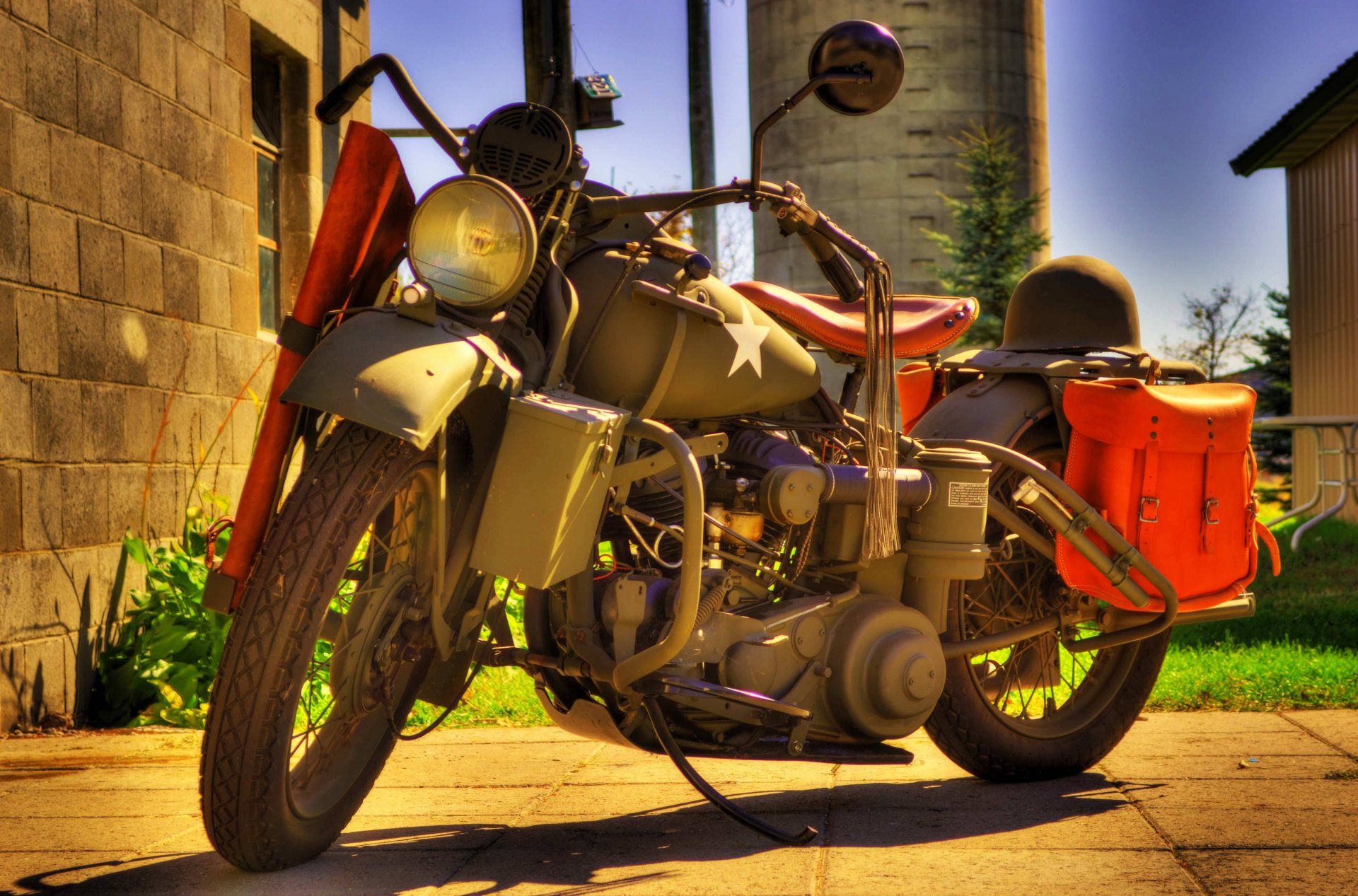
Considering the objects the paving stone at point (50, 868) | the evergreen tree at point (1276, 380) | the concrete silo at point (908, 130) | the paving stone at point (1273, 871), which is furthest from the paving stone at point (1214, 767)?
the evergreen tree at point (1276, 380)

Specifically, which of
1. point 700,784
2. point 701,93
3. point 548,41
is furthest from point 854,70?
point 701,93

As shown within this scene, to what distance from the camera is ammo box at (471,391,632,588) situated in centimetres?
244

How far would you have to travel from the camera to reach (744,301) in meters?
2.94

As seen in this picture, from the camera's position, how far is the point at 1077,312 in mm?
3840

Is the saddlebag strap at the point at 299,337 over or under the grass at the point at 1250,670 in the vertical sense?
over

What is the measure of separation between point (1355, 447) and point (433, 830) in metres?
8.99

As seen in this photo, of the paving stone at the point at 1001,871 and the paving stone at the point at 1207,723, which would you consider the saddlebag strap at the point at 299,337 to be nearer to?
the paving stone at the point at 1001,871

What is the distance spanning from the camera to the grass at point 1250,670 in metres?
4.55

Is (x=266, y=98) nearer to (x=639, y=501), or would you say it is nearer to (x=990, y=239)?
(x=639, y=501)

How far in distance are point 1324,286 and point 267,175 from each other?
1224cm

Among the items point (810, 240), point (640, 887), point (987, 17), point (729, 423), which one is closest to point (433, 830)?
point (640, 887)

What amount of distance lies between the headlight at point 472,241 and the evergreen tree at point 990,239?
607 inches

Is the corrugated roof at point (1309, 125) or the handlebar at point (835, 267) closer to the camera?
the handlebar at point (835, 267)

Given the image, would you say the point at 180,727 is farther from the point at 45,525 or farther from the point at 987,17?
the point at 987,17
